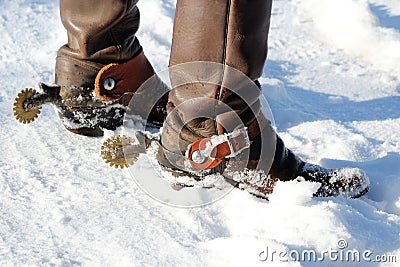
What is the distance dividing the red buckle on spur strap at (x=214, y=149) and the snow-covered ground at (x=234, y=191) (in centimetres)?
13

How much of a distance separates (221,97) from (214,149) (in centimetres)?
11

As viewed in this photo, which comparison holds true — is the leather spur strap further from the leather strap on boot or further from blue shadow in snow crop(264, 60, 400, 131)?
blue shadow in snow crop(264, 60, 400, 131)

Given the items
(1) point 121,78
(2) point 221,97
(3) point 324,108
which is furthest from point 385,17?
(2) point 221,97

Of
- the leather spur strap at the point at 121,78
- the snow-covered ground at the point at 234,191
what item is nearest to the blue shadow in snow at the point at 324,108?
the snow-covered ground at the point at 234,191

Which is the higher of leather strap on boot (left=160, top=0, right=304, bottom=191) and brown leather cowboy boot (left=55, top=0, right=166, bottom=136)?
leather strap on boot (left=160, top=0, right=304, bottom=191)

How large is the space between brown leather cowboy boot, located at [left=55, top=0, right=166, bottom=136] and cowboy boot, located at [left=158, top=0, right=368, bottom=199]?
288mm

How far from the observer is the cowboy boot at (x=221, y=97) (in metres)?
1.23

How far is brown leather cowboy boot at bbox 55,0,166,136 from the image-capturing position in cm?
154

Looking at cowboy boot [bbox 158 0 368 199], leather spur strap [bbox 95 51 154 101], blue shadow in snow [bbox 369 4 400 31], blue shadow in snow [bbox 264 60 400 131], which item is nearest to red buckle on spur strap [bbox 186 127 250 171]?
cowboy boot [bbox 158 0 368 199]

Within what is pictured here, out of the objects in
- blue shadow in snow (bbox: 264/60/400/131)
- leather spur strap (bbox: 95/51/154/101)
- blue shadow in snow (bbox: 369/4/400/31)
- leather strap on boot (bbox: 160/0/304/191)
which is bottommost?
blue shadow in snow (bbox: 264/60/400/131)

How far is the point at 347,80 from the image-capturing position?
218 cm

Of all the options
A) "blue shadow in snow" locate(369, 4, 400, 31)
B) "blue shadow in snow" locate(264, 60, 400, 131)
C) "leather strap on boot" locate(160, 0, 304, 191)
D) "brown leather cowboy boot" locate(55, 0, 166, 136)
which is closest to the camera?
"leather strap on boot" locate(160, 0, 304, 191)

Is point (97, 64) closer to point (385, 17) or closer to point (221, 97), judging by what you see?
point (221, 97)

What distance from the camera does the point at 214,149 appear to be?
1302mm
